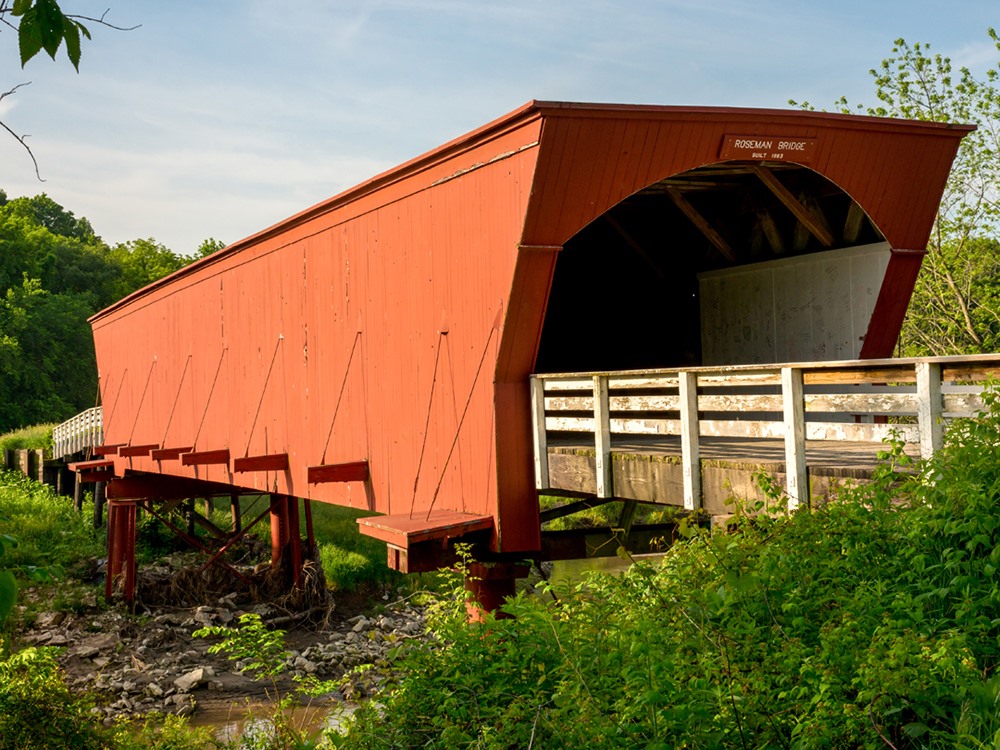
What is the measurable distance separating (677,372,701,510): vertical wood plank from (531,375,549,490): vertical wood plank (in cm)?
174

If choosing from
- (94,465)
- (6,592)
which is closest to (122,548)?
(94,465)

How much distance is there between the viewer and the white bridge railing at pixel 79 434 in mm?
28250

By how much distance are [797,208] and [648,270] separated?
326 cm

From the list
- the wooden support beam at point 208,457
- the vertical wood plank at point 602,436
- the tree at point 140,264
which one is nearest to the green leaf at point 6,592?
the vertical wood plank at point 602,436

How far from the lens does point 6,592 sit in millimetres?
2854

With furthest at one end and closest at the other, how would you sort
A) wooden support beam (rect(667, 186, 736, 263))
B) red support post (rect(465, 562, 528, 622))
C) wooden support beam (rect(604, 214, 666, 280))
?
1. wooden support beam (rect(604, 214, 666, 280))
2. wooden support beam (rect(667, 186, 736, 263))
3. red support post (rect(465, 562, 528, 622))

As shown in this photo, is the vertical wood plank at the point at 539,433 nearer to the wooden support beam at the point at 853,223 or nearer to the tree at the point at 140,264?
the wooden support beam at the point at 853,223

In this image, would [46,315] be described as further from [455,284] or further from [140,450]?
[455,284]

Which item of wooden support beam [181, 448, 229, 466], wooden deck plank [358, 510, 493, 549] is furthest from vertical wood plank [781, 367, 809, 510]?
wooden support beam [181, 448, 229, 466]

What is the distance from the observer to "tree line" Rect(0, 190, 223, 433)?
156 ft

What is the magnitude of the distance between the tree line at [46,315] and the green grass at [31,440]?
930 centimetres

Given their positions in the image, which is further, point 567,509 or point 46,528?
point 46,528

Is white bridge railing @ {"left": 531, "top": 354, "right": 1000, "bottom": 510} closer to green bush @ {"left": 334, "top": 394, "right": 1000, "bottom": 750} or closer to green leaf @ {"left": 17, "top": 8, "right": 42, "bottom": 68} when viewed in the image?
green bush @ {"left": 334, "top": 394, "right": 1000, "bottom": 750}

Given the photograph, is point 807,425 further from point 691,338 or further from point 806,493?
point 691,338
